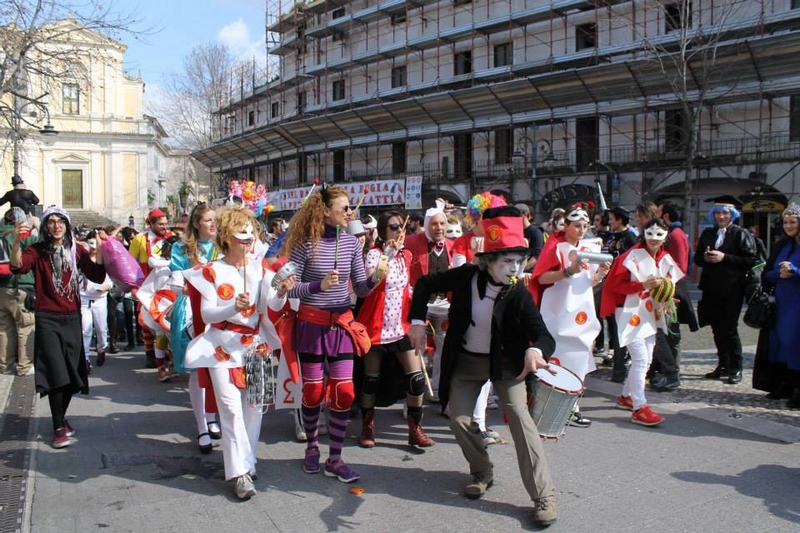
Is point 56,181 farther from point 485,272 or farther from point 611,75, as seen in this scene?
point 485,272

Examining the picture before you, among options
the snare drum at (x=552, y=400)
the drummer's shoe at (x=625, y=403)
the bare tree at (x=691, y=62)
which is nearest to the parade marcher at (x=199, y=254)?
the snare drum at (x=552, y=400)

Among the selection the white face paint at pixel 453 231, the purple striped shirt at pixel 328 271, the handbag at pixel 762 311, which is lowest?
the handbag at pixel 762 311

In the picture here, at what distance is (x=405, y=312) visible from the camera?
571 centimetres

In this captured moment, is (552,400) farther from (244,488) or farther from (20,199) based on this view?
(20,199)

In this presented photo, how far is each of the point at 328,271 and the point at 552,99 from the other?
23734 millimetres

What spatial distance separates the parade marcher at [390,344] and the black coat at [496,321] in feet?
3.02

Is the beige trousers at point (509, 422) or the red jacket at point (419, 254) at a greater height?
the red jacket at point (419, 254)

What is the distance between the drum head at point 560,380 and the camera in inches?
173

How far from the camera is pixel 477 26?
3069cm

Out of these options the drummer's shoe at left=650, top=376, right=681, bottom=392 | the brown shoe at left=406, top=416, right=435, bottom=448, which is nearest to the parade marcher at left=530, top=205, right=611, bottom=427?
the brown shoe at left=406, top=416, right=435, bottom=448

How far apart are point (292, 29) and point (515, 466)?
1675 inches

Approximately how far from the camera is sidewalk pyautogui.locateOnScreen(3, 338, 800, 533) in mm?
4121

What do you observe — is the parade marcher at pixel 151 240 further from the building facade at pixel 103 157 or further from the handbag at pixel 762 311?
the building facade at pixel 103 157

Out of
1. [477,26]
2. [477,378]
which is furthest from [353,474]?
[477,26]
